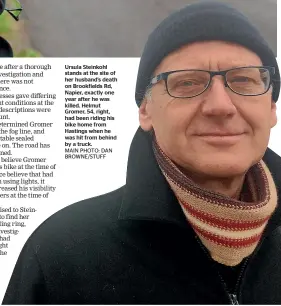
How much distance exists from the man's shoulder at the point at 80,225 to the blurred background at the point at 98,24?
1.12 ft

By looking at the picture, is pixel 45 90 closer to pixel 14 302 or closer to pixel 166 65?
pixel 166 65

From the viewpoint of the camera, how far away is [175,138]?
708 mm

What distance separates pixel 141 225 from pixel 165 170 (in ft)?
0.37

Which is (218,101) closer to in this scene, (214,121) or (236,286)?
(214,121)

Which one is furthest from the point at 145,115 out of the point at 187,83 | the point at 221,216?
the point at 221,216

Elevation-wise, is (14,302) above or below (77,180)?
below

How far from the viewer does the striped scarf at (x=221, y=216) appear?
2.30 ft

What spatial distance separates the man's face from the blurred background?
0.62ft

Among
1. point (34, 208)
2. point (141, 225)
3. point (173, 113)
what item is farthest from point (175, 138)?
point (34, 208)

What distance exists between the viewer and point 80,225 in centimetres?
77

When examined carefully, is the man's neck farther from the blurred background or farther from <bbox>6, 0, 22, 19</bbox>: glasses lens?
<bbox>6, 0, 22, 19</bbox>: glasses lens

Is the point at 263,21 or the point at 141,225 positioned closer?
the point at 141,225

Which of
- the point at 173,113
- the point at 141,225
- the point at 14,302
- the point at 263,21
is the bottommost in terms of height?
the point at 14,302

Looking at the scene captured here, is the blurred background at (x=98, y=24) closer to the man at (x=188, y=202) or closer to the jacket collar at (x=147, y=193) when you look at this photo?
the man at (x=188, y=202)
